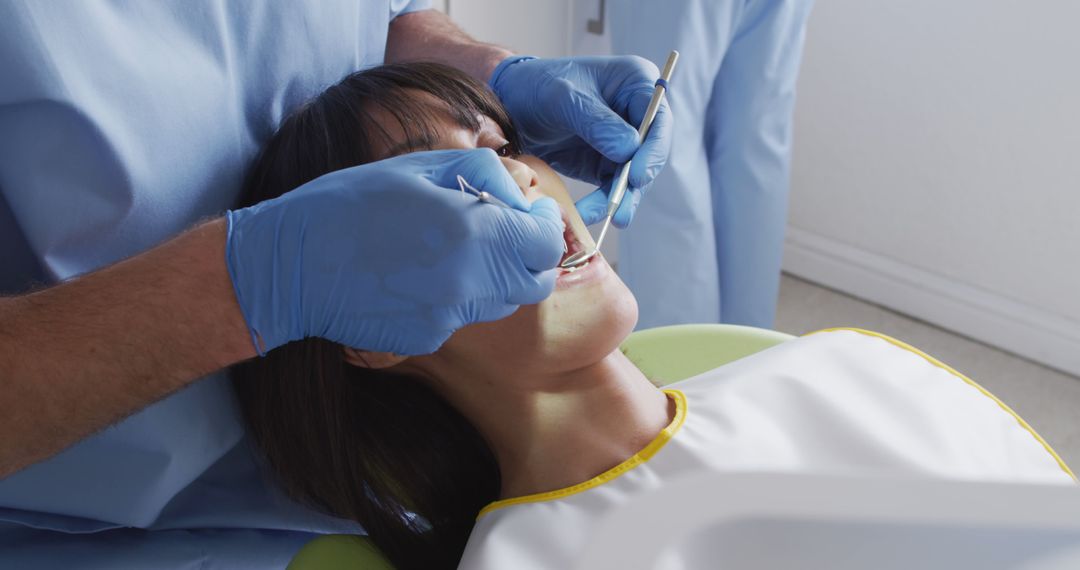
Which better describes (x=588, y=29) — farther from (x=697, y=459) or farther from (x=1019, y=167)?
(x=697, y=459)

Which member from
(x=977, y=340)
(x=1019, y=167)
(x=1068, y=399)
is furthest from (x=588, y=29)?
(x=1068, y=399)

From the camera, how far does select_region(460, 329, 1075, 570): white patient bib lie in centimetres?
107

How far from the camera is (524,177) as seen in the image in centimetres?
108

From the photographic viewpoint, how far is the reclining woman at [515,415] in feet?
3.52

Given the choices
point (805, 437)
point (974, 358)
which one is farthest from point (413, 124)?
point (974, 358)

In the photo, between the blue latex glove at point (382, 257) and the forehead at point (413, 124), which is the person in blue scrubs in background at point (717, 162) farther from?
the blue latex glove at point (382, 257)

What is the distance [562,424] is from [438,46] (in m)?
0.60

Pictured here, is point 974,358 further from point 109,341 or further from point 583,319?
point 109,341

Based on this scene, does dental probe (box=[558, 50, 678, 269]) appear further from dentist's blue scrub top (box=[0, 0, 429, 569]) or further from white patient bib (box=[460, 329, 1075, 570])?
dentist's blue scrub top (box=[0, 0, 429, 569])

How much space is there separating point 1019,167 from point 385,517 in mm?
1820

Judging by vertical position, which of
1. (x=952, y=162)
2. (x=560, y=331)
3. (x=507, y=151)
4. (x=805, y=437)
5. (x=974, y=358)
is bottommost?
(x=974, y=358)

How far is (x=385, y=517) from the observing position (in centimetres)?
117

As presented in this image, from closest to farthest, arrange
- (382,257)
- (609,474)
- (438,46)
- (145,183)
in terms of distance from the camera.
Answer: (382,257) < (145,183) < (609,474) < (438,46)

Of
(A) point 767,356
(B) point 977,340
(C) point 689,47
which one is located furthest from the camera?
(B) point 977,340
